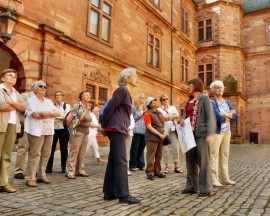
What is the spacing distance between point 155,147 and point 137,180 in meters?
0.77

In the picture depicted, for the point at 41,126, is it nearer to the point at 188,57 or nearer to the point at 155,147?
the point at 155,147

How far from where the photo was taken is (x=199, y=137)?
4453 millimetres

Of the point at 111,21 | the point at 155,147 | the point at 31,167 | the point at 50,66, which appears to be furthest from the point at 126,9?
the point at 31,167

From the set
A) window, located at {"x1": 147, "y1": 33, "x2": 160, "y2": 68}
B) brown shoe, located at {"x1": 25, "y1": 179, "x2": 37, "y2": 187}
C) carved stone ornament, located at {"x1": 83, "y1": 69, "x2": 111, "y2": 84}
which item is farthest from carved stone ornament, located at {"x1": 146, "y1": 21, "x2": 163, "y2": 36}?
brown shoe, located at {"x1": 25, "y1": 179, "x2": 37, "y2": 187}

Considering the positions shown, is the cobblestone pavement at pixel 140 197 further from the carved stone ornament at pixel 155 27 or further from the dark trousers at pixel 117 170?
the carved stone ornament at pixel 155 27

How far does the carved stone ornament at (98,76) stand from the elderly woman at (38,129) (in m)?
6.73

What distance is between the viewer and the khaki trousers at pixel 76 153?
5660mm

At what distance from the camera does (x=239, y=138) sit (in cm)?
2394

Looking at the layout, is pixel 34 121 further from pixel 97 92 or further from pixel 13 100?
pixel 97 92

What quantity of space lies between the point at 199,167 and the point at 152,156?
1.50 m

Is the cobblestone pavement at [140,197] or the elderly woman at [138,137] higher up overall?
the elderly woman at [138,137]

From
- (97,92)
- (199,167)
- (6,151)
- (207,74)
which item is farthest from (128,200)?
(207,74)

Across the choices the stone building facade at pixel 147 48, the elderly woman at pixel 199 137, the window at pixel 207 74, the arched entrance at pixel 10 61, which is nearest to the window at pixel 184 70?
the stone building facade at pixel 147 48

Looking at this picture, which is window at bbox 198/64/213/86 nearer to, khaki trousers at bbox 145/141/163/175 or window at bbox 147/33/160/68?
window at bbox 147/33/160/68
